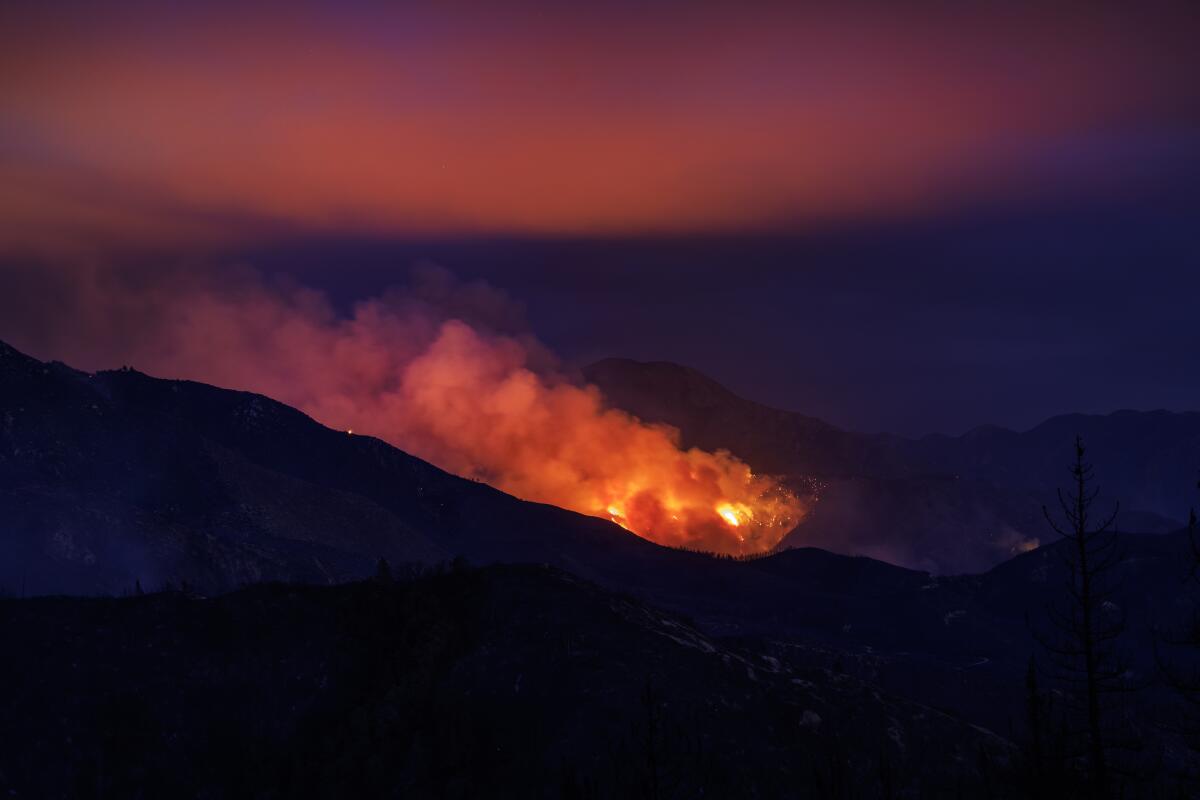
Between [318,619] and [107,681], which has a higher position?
[318,619]

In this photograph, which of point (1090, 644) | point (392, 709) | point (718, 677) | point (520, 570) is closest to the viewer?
point (1090, 644)

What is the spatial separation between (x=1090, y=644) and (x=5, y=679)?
12296cm

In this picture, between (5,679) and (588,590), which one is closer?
(5,679)

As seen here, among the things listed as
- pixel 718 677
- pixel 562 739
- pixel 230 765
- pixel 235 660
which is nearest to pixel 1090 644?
pixel 562 739

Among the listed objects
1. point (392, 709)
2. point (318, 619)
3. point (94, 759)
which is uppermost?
point (318, 619)

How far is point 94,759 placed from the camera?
125188 mm

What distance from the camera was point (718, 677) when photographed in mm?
143375

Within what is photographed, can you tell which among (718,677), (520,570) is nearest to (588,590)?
(520,570)

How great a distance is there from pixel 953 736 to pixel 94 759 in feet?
326

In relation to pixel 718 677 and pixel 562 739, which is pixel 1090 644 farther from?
pixel 718 677

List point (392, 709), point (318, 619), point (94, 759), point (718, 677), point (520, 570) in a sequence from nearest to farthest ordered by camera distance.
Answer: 1. point (94, 759)
2. point (392, 709)
3. point (718, 677)
4. point (318, 619)
5. point (520, 570)

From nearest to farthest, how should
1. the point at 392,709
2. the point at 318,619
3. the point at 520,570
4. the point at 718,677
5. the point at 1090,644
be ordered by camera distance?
the point at 1090,644 < the point at 392,709 < the point at 718,677 < the point at 318,619 < the point at 520,570

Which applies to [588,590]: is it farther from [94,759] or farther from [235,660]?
[94,759]

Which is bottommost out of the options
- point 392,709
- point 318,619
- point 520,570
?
point 392,709
